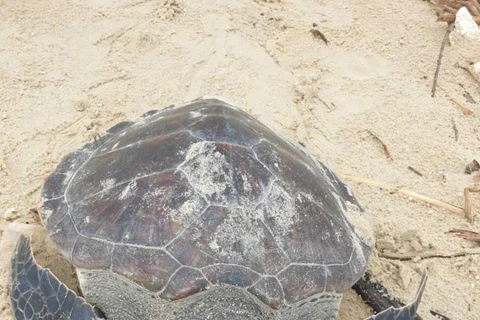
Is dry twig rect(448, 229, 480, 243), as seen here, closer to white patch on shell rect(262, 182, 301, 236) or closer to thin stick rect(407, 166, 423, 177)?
thin stick rect(407, 166, 423, 177)

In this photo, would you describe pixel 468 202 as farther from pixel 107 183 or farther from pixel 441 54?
pixel 107 183

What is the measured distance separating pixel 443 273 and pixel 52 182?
1.60 meters

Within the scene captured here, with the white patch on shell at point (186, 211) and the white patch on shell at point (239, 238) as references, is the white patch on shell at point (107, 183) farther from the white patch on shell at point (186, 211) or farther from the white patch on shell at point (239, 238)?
the white patch on shell at point (239, 238)

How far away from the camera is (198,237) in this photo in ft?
5.35

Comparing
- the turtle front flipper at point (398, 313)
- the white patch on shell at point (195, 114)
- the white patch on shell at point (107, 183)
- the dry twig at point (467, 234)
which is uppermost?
the white patch on shell at point (195, 114)

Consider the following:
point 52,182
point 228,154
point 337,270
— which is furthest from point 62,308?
point 337,270

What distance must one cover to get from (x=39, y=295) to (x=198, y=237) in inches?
23.7

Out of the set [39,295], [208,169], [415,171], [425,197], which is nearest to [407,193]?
[425,197]

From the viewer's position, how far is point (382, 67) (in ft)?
11.1

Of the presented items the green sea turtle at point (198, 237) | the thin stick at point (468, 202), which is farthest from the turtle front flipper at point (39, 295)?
the thin stick at point (468, 202)

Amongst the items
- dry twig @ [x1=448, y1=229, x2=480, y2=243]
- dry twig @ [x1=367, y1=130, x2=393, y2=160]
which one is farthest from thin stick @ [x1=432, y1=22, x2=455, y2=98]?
dry twig @ [x1=448, y1=229, x2=480, y2=243]

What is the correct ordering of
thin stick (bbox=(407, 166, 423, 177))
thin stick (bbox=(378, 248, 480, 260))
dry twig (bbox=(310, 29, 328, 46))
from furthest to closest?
1. dry twig (bbox=(310, 29, 328, 46))
2. thin stick (bbox=(407, 166, 423, 177))
3. thin stick (bbox=(378, 248, 480, 260))

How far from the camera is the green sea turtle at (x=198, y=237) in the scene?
5.29 ft

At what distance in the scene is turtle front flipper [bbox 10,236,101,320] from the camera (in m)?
1.71
